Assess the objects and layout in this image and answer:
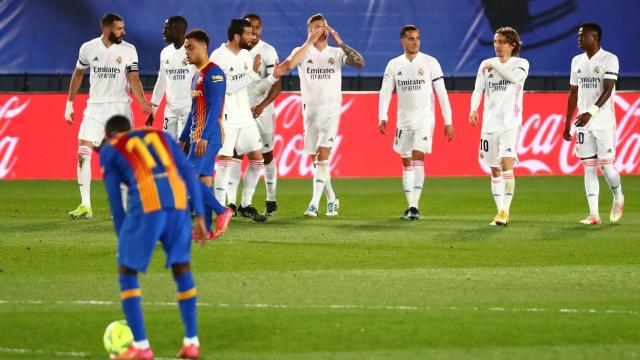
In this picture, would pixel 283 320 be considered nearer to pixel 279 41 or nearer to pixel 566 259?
pixel 566 259

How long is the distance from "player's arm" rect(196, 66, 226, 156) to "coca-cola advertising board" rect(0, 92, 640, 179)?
8484 millimetres

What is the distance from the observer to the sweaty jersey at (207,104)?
41.6 ft

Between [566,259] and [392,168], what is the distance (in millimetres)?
10152

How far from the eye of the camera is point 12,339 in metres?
8.20

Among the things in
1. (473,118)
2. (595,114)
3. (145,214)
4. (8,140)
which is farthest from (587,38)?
(8,140)

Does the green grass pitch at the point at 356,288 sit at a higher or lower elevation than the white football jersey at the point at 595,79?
lower

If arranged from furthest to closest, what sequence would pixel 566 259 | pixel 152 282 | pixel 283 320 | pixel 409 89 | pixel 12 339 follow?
pixel 409 89 < pixel 566 259 < pixel 152 282 < pixel 283 320 < pixel 12 339

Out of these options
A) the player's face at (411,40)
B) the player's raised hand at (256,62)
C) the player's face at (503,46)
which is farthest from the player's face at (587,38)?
the player's raised hand at (256,62)

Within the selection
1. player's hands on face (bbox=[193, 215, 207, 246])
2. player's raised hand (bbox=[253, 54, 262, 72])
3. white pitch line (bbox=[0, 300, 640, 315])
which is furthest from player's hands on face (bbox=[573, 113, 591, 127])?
player's hands on face (bbox=[193, 215, 207, 246])

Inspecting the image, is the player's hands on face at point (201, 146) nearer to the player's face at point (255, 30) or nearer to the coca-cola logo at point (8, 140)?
the player's face at point (255, 30)

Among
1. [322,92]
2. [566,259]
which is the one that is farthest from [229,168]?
[566,259]

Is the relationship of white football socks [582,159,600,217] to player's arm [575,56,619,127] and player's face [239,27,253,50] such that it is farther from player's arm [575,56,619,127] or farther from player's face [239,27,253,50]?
player's face [239,27,253,50]

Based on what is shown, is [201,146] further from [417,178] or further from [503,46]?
[503,46]

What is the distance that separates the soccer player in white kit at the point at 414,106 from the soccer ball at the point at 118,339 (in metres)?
8.91
